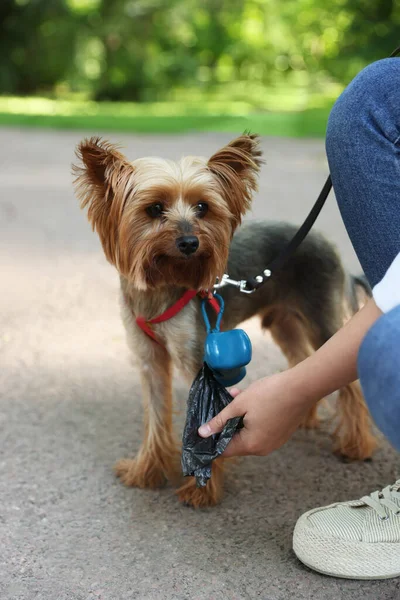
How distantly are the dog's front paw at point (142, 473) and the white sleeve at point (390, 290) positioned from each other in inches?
57.8

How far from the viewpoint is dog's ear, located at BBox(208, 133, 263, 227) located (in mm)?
2686

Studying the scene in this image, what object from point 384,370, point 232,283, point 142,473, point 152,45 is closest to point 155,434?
point 142,473

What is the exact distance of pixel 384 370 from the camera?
58.9 inches

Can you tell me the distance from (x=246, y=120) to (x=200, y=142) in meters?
2.75

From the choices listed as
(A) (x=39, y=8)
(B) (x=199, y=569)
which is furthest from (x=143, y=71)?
(B) (x=199, y=569)

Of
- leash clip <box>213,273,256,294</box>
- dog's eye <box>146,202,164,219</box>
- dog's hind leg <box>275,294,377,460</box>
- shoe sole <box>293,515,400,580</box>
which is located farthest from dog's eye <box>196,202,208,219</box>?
shoe sole <box>293,515,400,580</box>

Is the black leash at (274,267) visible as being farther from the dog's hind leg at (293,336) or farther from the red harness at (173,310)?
the dog's hind leg at (293,336)

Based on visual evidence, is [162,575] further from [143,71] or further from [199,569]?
[143,71]

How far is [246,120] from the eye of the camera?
14.0m

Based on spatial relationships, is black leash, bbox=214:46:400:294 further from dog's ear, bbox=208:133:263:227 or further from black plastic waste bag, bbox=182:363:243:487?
black plastic waste bag, bbox=182:363:243:487

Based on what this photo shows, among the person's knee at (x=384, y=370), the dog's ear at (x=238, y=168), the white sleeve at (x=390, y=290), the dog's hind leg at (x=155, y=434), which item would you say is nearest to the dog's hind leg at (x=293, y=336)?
the dog's hind leg at (x=155, y=434)

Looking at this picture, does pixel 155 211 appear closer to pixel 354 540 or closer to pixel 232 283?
pixel 232 283

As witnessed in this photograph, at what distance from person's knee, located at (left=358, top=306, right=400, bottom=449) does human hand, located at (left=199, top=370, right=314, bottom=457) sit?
0.40 meters

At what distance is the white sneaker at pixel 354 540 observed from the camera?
2242 millimetres
